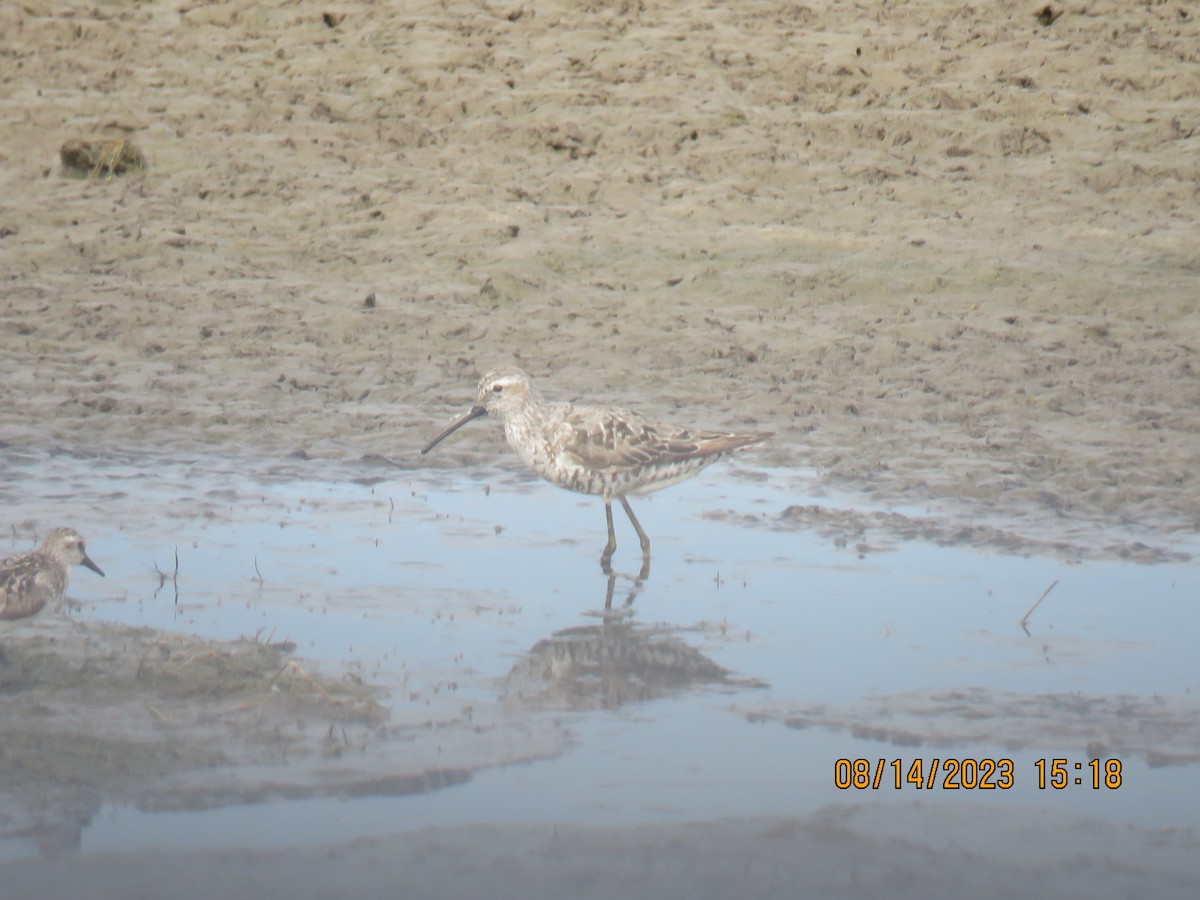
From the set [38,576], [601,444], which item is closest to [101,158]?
[601,444]

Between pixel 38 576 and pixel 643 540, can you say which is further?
pixel 643 540

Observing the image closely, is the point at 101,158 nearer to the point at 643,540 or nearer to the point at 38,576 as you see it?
the point at 643,540

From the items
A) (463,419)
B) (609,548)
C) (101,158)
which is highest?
(101,158)

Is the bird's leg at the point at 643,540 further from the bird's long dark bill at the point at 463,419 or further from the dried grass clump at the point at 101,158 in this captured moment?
the dried grass clump at the point at 101,158

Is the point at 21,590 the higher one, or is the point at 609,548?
the point at 609,548

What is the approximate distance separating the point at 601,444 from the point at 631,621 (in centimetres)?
170

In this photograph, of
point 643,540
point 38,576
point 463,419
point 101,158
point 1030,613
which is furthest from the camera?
point 101,158

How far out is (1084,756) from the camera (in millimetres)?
5852

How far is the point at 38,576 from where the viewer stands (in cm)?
675
